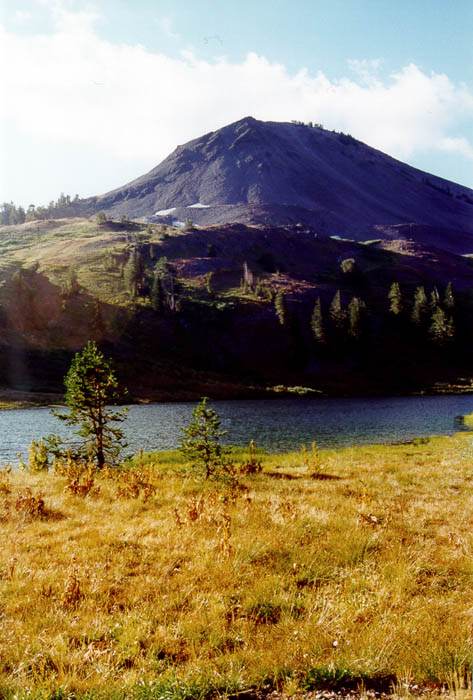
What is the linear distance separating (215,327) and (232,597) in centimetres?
10502

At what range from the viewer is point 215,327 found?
362ft

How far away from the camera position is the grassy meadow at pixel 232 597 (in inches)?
172

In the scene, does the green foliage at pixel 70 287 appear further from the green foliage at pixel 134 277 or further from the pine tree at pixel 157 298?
the pine tree at pixel 157 298

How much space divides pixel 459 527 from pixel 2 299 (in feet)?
335

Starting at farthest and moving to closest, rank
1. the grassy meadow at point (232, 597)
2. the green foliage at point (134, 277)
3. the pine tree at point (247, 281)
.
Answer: the pine tree at point (247, 281) → the green foliage at point (134, 277) → the grassy meadow at point (232, 597)

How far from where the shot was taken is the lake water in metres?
37.3

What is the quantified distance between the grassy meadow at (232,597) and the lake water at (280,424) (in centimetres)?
2391

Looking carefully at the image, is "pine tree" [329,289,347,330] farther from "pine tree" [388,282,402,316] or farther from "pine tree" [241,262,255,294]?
"pine tree" [241,262,255,294]

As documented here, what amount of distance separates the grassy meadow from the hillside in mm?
66741

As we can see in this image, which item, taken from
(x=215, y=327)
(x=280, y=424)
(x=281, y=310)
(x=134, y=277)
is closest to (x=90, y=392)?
(x=280, y=424)

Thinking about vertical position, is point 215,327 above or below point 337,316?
below

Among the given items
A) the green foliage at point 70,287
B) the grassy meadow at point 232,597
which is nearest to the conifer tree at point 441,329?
the green foliage at point 70,287

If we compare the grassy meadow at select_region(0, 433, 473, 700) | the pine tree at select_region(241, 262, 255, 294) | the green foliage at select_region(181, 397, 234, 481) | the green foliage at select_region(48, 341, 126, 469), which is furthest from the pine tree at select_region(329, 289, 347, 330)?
the grassy meadow at select_region(0, 433, 473, 700)

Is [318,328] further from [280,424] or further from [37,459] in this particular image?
[37,459]
